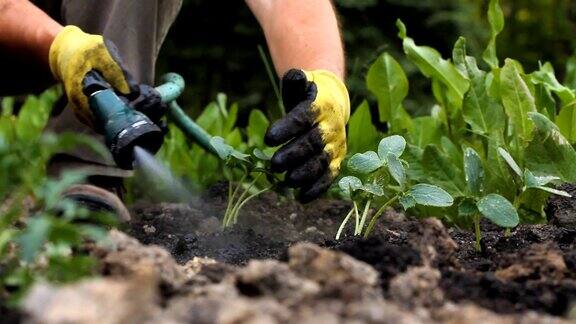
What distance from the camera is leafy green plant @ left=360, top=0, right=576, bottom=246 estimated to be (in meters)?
2.06

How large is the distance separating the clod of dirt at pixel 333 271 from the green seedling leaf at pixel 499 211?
69cm

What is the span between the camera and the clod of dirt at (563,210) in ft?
7.09

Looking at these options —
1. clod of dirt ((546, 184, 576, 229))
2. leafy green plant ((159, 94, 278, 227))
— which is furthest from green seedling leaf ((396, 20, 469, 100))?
clod of dirt ((546, 184, 576, 229))

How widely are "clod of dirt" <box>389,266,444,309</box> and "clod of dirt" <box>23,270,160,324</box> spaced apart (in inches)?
15.1

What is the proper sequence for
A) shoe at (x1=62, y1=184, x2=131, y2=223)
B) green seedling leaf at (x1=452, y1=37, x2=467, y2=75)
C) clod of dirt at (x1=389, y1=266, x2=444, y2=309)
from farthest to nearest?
green seedling leaf at (x1=452, y1=37, x2=467, y2=75)
shoe at (x1=62, y1=184, x2=131, y2=223)
clod of dirt at (x1=389, y1=266, x2=444, y2=309)

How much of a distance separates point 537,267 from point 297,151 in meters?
0.80

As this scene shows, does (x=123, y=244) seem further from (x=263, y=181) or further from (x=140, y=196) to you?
(x=140, y=196)

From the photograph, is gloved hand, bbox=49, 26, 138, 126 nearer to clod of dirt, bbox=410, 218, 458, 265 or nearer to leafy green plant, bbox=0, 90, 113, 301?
leafy green plant, bbox=0, 90, 113, 301

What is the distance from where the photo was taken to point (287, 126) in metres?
2.11

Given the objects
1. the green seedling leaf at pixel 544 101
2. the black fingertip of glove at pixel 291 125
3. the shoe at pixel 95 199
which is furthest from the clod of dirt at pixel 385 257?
the green seedling leaf at pixel 544 101

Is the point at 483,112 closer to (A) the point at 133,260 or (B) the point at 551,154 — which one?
(B) the point at 551,154

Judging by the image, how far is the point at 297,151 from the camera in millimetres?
2133

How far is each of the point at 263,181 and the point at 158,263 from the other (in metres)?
1.66

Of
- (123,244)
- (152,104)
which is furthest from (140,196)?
(123,244)
